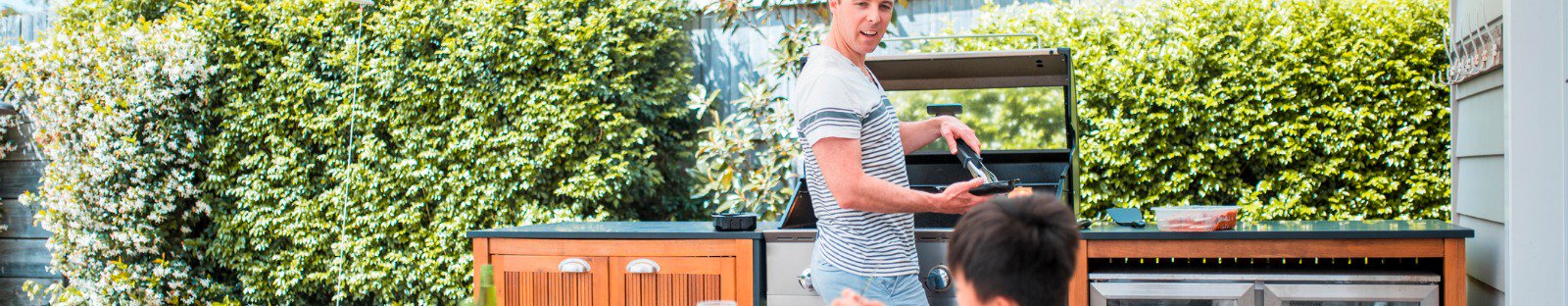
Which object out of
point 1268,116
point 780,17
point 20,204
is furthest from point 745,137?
point 20,204

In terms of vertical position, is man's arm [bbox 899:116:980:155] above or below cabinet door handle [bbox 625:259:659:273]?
above

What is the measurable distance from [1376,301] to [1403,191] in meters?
1.68

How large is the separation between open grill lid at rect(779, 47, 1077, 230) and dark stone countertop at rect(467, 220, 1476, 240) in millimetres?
191

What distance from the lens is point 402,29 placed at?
4.85 meters

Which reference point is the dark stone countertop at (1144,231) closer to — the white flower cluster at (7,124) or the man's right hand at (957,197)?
the man's right hand at (957,197)

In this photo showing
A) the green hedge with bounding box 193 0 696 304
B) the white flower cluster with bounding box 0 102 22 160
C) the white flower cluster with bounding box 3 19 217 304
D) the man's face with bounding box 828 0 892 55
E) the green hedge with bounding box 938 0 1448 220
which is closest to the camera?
the man's face with bounding box 828 0 892 55

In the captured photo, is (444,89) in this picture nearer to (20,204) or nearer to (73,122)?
(73,122)

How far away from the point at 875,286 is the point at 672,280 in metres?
1.11

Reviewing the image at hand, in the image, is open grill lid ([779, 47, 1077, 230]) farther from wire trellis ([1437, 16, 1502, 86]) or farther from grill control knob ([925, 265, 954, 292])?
wire trellis ([1437, 16, 1502, 86])

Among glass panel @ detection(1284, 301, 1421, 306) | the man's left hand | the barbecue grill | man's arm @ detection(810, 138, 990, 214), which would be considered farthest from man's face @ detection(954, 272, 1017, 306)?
glass panel @ detection(1284, 301, 1421, 306)

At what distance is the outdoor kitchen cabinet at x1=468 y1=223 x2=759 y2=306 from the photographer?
285cm

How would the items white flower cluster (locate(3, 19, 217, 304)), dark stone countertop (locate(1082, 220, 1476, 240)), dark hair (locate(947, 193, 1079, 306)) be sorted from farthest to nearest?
white flower cluster (locate(3, 19, 217, 304)) → dark stone countertop (locate(1082, 220, 1476, 240)) → dark hair (locate(947, 193, 1079, 306))

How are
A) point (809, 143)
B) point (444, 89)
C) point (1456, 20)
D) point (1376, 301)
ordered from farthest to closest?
1. point (444, 89)
2. point (1456, 20)
3. point (1376, 301)
4. point (809, 143)

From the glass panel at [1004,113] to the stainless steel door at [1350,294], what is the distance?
83cm
